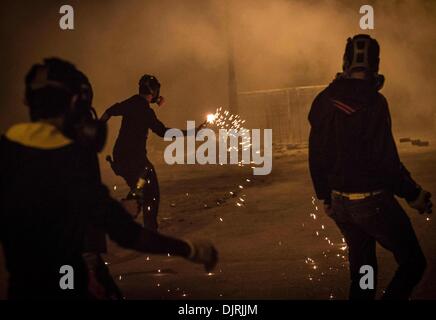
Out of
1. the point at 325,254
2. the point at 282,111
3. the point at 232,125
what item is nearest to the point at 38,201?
the point at 325,254

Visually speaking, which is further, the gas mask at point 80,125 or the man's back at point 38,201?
the gas mask at point 80,125

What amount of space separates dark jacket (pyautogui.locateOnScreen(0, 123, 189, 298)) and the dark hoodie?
5.76 ft

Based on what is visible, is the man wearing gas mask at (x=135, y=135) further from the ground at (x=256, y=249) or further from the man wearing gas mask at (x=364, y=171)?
the man wearing gas mask at (x=364, y=171)

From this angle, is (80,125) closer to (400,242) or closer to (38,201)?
(38,201)

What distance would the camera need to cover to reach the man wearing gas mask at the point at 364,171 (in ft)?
12.2

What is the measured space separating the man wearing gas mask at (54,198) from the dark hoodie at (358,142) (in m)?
1.45

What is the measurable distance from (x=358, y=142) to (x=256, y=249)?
2.71 metres

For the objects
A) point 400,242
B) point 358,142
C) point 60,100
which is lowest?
point 400,242

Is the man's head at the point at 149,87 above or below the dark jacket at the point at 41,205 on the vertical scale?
above

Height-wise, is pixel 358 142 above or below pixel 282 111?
below

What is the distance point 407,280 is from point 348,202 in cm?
55

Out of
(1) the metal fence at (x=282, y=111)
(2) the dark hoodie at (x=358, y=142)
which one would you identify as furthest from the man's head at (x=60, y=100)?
(1) the metal fence at (x=282, y=111)

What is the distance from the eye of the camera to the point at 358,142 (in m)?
3.80

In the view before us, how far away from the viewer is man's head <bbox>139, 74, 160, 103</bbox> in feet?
21.2
